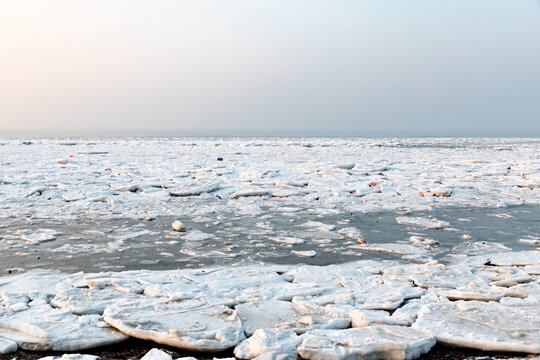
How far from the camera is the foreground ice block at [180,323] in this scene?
7.61 ft

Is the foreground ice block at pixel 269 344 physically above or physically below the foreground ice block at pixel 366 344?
below

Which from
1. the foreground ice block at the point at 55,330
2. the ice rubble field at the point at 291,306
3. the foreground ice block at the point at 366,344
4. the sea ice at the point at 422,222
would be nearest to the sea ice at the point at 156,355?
the ice rubble field at the point at 291,306

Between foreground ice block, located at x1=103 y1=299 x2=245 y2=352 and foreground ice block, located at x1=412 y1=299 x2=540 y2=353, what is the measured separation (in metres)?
1.06

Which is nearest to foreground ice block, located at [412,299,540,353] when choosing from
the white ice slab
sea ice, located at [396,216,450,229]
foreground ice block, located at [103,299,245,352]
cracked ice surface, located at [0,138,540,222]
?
the white ice slab

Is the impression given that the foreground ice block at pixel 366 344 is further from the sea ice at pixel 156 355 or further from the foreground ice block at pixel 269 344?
the sea ice at pixel 156 355

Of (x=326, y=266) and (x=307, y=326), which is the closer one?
(x=307, y=326)

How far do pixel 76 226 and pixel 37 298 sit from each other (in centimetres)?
232

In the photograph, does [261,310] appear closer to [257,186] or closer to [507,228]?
[507,228]

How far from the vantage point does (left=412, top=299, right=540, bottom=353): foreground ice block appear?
2.30 metres

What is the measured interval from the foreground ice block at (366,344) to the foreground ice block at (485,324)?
153 mm

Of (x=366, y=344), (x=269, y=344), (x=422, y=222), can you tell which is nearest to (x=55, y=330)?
(x=269, y=344)

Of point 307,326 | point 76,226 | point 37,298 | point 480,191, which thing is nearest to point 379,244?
point 307,326

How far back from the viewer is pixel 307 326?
2539 millimetres

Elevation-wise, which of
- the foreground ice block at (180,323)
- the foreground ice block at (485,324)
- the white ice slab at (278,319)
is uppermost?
the foreground ice block at (485,324)
